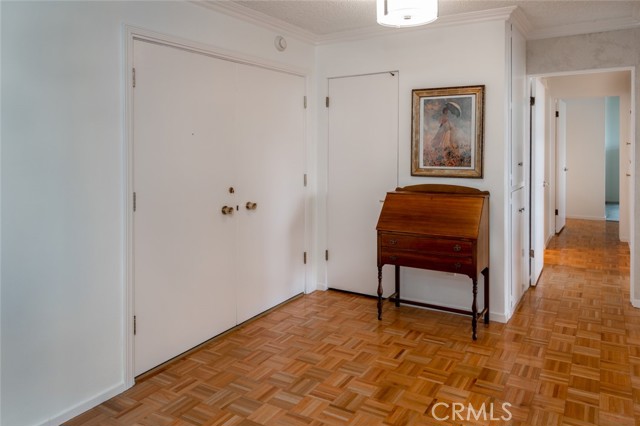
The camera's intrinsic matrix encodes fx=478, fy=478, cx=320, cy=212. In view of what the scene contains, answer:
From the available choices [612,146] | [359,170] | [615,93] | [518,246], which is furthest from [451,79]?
[612,146]

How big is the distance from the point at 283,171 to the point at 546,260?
3731mm

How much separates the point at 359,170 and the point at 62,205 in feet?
8.41

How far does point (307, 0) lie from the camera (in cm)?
329

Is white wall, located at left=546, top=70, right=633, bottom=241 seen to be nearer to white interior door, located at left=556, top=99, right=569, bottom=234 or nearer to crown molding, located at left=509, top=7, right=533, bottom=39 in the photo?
white interior door, located at left=556, top=99, right=569, bottom=234

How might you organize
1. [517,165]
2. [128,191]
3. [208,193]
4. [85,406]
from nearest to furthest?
[85,406] < [128,191] < [208,193] < [517,165]

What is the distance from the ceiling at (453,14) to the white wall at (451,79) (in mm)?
150

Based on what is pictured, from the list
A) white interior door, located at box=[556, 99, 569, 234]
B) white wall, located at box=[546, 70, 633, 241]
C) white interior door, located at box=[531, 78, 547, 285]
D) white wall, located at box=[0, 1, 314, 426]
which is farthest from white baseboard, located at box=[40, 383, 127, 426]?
white interior door, located at box=[556, 99, 569, 234]

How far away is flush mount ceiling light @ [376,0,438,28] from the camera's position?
7.92 feet

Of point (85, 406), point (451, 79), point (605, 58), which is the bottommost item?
point (85, 406)

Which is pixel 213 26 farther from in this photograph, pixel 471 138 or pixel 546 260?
pixel 546 260

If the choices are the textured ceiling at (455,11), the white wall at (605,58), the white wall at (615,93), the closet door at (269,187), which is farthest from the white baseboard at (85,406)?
the white wall at (615,93)

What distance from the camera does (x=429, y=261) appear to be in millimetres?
3537

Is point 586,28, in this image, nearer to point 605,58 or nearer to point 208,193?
point 605,58

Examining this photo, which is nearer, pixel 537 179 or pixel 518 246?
pixel 518 246
